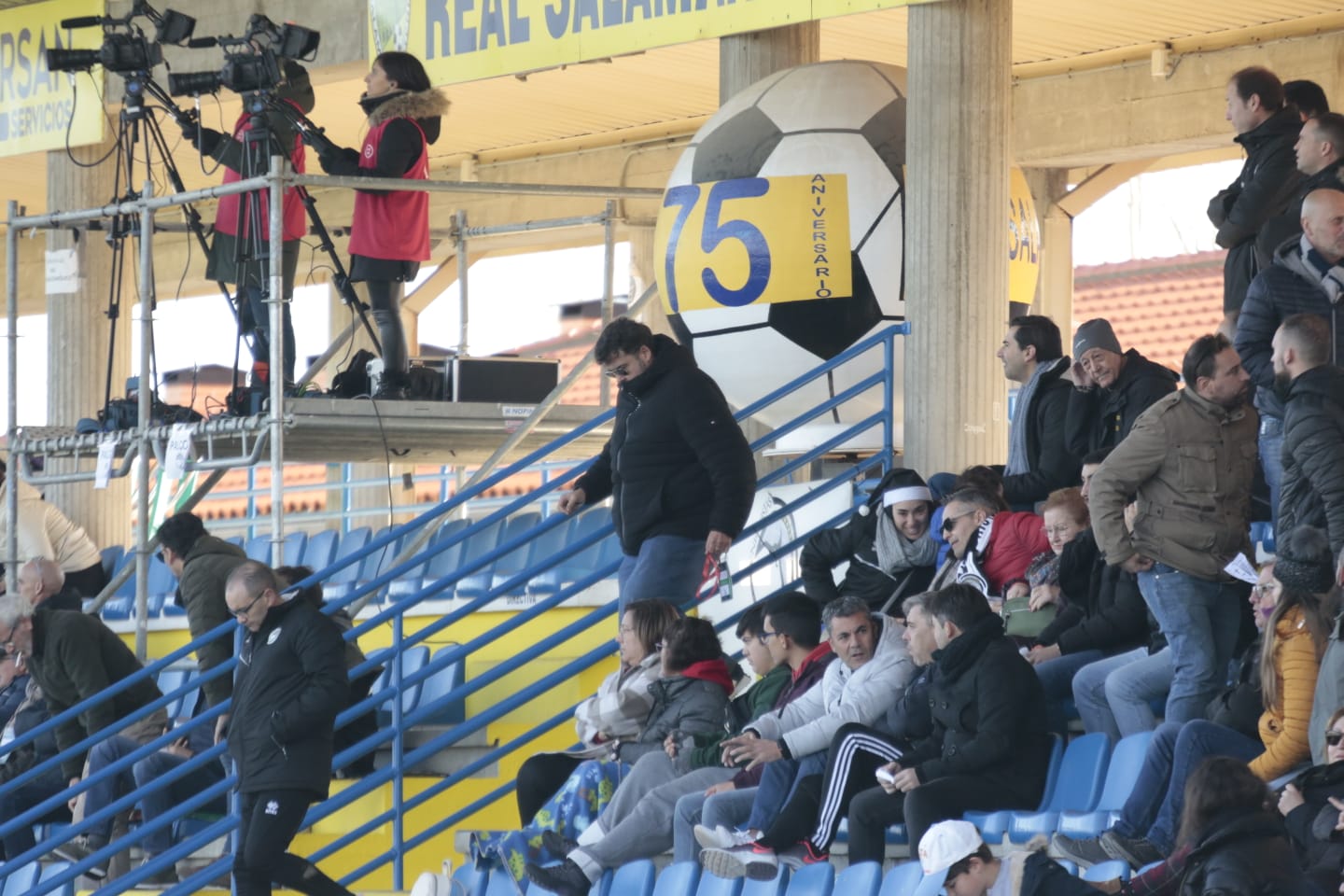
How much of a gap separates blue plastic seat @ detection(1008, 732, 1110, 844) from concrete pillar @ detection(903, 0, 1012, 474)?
8.65ft

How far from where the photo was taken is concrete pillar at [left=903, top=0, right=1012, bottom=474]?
923cm

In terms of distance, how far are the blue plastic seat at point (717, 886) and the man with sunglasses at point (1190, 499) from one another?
1.46 m

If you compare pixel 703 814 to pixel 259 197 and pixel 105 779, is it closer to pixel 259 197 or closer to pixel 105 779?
pixel 105 779

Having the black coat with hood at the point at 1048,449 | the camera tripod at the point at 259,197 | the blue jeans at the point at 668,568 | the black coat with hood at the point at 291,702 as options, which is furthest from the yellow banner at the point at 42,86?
the black coat with hood at the point at 1048,449

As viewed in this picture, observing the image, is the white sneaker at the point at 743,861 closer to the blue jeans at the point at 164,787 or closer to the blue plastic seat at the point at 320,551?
the blue jeans at the point at 164,787

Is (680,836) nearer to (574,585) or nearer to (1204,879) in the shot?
(574,585)

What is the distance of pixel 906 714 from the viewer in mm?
7051

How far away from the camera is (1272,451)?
708cm

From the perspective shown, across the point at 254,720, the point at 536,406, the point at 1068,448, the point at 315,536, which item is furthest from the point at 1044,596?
the point at 315,536

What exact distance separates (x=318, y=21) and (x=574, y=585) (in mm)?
5637

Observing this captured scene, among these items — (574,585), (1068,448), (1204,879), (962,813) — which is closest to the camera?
(1204,879)

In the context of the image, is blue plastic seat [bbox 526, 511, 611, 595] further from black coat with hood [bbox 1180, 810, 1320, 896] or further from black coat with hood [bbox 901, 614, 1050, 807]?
black coat with hood [bbox 1180, 810, 1320, 896]

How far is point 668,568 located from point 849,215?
217 centimetres

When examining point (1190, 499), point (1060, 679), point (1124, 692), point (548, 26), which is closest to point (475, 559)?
point (548, 26)
